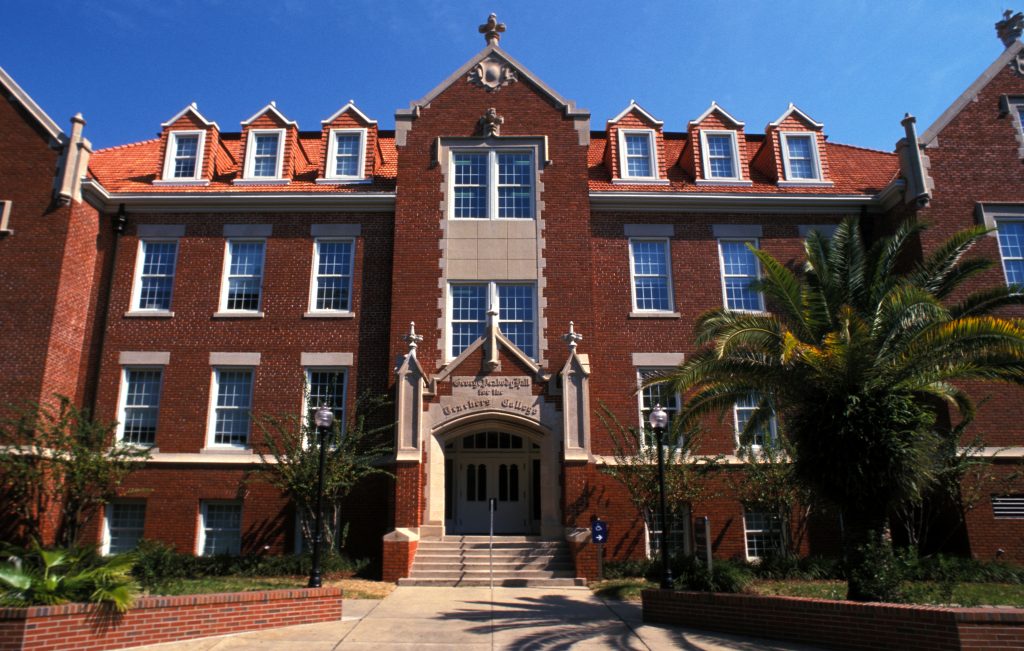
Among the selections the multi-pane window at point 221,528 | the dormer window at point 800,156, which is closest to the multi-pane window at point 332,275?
the multi-pane window at point 221,528

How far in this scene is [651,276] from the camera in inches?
832

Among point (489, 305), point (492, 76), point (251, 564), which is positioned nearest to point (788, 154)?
point (492, 76)

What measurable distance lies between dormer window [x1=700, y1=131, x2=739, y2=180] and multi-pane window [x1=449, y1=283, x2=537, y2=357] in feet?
23.6

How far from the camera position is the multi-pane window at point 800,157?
73.9 ft

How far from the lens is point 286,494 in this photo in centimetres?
1892

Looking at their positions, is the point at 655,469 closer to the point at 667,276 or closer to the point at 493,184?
the point at 667,276

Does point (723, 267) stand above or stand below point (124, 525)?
above

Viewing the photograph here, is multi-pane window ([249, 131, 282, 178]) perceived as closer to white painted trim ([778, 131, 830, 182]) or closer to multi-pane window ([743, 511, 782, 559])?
white painted trim ([778, 131, 830, 182])

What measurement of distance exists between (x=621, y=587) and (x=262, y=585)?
24.7 ft

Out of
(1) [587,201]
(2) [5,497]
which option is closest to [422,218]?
(1) [587,201]

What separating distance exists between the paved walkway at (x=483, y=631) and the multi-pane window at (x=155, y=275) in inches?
447

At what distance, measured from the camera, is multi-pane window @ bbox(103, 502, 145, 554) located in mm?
19203

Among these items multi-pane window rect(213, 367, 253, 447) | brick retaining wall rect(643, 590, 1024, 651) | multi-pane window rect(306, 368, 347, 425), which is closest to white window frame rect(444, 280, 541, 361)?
multi-pane window rect(306, 368, 347, 425)

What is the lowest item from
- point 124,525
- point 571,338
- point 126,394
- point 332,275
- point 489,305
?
point 124,525
